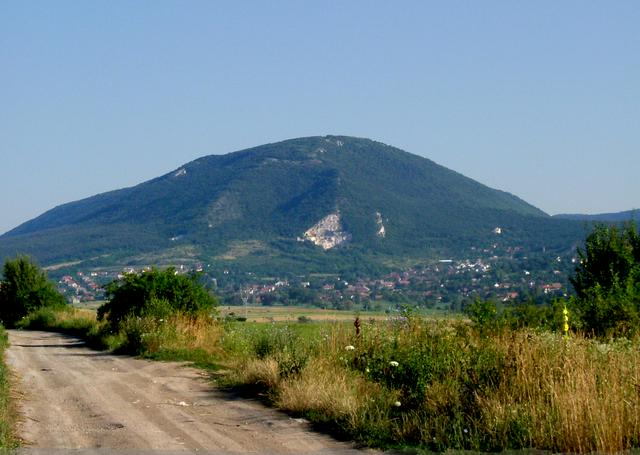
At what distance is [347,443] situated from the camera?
1184 centimetres

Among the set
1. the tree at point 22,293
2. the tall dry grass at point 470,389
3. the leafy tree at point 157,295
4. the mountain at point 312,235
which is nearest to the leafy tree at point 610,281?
the tall dry grass at point 470,389

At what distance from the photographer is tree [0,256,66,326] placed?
158ft

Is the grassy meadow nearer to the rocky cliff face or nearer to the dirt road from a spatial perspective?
the dirt road

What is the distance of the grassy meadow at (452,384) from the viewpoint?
10711mm

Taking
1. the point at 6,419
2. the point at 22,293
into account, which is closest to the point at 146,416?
the point at 6,419

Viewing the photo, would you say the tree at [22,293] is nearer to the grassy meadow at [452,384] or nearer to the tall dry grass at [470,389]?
the grassy meadow at [452,384]

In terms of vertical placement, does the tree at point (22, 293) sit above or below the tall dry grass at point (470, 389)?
above

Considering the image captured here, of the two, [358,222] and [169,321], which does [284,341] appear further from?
[358,222]

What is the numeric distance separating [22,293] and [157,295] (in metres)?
24.0

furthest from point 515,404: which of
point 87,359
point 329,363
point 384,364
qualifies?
Answer: point 87,359

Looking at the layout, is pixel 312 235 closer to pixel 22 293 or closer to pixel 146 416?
pixel 22 293

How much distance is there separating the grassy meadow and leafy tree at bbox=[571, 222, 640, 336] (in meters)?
3.91

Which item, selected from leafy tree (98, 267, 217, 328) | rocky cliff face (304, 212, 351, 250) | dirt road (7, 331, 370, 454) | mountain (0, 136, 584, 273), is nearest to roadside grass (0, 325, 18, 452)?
dirt road (7, 331, 370, 454)

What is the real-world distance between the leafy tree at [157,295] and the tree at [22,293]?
21441 millimetres
